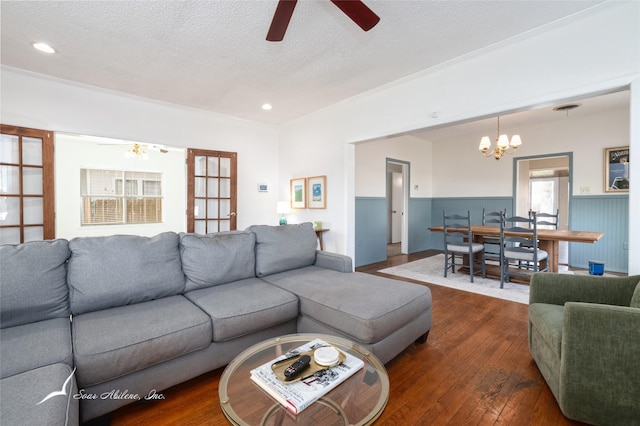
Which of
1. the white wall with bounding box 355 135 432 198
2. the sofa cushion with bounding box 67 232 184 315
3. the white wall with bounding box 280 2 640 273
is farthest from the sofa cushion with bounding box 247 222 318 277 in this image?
the white wall with bounding box 355 135 432 198

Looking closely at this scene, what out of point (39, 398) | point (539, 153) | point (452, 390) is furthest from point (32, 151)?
point (539, 153)

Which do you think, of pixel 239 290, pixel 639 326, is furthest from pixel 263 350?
pixel 639 326

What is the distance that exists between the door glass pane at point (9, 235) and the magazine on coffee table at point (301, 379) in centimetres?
386

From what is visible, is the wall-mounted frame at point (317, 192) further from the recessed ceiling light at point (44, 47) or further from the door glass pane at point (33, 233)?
the door glass pane at point (33, 233)

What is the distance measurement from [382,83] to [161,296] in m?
3.30

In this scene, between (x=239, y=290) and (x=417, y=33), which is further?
(x=417, y=33)

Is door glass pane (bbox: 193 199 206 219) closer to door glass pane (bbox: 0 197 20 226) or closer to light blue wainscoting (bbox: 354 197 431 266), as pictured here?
door glass pane (bbox: 0 197 20 226)

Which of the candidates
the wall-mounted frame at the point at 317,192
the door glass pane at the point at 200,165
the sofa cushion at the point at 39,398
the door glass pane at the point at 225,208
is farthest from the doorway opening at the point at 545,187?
the sofa cushion at the point at 39,398

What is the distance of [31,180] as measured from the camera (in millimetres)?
3379

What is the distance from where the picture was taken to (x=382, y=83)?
353 cm

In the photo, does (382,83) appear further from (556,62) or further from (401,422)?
(401,422)

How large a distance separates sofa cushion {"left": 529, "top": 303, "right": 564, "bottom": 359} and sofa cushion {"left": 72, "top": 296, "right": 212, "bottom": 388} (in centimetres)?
202

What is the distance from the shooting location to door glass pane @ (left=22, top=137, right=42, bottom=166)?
3332mm

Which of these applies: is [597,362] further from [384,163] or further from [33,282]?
[384,163]
